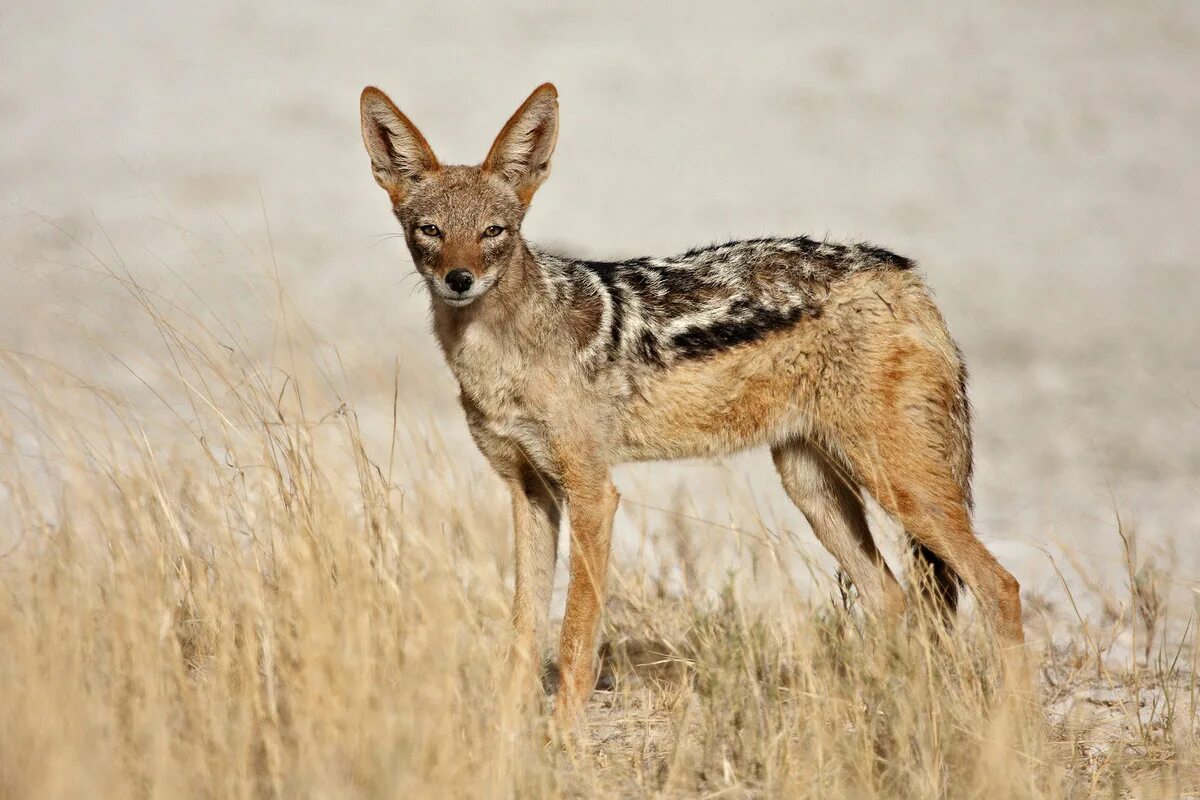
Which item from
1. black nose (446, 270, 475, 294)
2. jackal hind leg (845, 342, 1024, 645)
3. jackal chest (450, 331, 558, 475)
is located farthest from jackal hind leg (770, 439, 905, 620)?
black nose (446, 270, 475, 294)

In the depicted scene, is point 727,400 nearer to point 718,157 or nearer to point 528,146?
point 528,146

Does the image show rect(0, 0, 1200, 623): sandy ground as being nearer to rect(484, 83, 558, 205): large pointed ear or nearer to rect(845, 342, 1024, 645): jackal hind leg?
rect(845, 342, 1024, 645): jackal hind leg

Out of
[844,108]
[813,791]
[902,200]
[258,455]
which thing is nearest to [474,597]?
[258,455]

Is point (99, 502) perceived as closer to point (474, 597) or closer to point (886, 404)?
point (474, 597)

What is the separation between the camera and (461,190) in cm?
564

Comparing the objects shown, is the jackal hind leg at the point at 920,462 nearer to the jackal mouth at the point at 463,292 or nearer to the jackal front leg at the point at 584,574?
the jackal front leg at the point at 584,574

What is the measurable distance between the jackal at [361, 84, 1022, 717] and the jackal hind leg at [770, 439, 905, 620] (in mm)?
58

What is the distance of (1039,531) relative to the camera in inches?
347

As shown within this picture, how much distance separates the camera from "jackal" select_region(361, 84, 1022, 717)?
5547 mm

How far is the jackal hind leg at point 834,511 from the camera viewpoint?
20.2ft

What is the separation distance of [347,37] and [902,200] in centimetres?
948

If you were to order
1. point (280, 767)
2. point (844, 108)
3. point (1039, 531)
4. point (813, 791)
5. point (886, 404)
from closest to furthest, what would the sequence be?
point (280, 767)
point (813, 791)
point (886, 404)
point (1039, 531)
point (844, 108)

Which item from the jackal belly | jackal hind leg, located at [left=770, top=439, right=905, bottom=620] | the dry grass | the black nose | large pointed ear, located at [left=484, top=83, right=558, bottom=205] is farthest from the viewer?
jackal hind leg, located at [left=770, top=439, right=905, bottom=620]

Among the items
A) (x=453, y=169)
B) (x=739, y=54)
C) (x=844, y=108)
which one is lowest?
(x=453, y=169)
